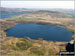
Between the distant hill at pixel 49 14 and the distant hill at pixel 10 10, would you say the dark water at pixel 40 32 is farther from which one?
the distant hill at pixel 10 10

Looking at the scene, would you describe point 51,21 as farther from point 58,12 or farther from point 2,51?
point 2,51

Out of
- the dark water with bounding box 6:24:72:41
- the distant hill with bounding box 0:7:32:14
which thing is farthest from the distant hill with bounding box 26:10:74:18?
the dark water with bounding box 6:24:72:41

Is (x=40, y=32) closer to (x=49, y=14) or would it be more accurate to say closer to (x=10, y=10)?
(x=49, y=14)

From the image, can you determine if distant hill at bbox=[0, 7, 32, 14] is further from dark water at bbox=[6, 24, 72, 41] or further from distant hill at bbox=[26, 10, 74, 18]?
dark water at bbox=[6, 24, 72, 41]

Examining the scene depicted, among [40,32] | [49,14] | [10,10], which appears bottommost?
[40,32]

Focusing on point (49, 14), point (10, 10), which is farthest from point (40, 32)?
point (10, 10)

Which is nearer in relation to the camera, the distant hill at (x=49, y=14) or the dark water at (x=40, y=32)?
the dark water at (x=40, y=32)

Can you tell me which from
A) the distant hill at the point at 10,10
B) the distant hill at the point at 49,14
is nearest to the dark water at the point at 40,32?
the distant hill at the point at 49,14

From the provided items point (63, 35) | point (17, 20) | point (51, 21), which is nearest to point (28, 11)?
point (17, 20)
